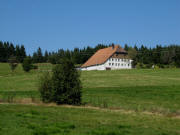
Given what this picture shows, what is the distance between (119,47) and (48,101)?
87856 millimetres

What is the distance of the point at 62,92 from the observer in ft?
63.4

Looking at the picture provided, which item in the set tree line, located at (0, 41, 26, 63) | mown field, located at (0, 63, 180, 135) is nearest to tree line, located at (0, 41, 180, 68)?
tree line, located at (0, 41, 26, 63)

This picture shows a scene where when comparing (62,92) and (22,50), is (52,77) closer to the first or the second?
(62,92)

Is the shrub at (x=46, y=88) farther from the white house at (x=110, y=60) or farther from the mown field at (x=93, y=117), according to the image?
the white house at (x=110, y=60)

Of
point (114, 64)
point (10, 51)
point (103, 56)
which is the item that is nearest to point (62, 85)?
point (103, 56)

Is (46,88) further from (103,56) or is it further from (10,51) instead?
(10,51)

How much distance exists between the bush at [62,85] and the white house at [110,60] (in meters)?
75.6

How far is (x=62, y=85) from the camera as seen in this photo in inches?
759

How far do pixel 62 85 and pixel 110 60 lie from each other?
79783 mm

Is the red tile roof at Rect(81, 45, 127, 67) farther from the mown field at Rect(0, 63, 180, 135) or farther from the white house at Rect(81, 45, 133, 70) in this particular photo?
the mown field at Rect(0, 63, 180, 135)

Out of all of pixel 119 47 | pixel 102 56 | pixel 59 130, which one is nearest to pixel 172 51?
pixel 119 47

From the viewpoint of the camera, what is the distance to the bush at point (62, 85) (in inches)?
756

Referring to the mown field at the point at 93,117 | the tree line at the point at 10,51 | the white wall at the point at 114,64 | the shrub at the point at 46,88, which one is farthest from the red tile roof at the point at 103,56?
the shrub at the point at 46,88

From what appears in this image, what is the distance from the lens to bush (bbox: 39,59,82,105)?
19.2 metres
